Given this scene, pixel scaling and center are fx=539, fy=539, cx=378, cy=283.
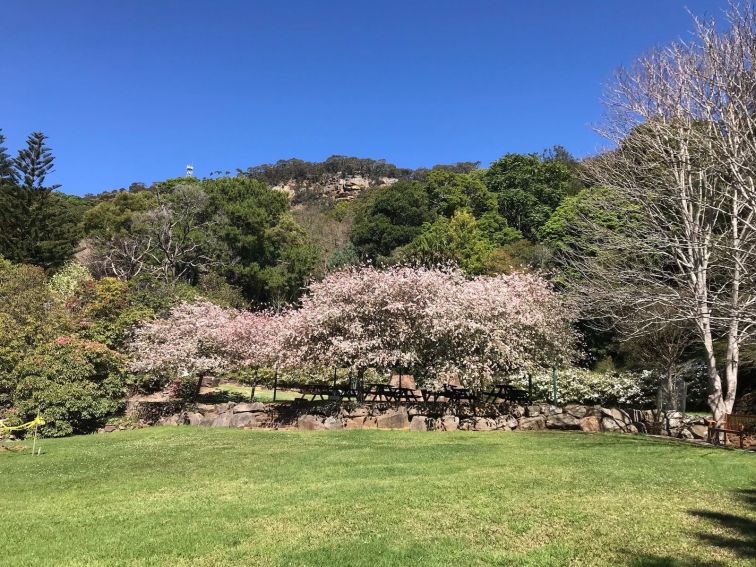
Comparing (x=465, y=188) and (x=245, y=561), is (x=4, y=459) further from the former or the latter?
(x=465, y=188)

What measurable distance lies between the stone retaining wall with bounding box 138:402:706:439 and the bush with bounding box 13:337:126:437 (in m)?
2.52

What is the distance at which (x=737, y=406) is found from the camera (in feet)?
59.2

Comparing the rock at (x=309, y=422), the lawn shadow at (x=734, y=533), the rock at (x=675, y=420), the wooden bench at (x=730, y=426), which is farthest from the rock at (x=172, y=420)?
the lawn shadow at (x=734, y=533)

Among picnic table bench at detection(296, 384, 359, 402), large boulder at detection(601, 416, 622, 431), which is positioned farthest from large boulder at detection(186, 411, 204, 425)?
large boulder at detection(601, 416, 622, 431)

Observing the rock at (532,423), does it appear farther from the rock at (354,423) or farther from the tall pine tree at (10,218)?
the tall pine tree at (10,218)

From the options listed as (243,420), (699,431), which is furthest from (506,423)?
(243,420)

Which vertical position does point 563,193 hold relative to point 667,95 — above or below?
above

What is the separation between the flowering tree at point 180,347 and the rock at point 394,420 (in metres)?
7.46

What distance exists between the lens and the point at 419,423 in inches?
609

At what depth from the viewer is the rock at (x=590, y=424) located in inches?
580

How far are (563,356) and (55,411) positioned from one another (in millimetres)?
16495

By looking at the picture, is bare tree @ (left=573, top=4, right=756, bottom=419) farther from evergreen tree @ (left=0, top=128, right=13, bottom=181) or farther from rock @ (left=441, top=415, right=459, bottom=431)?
evergreen tree @ (left=0, top=128, right=13, bottom=181)

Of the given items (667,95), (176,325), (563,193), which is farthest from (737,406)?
(563,193)

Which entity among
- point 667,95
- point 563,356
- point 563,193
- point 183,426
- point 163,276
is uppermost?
point 563,193
